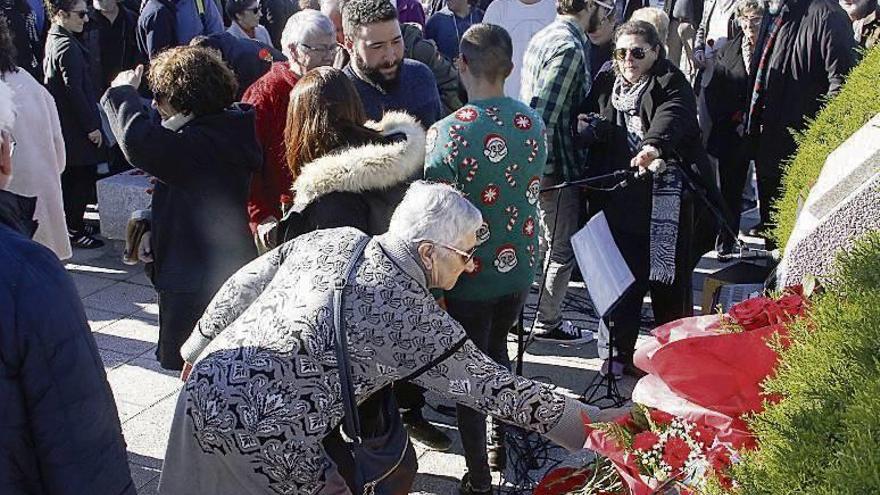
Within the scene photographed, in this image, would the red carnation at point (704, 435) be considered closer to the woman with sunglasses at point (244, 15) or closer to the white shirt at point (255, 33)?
the white shirt at point (255, 33)

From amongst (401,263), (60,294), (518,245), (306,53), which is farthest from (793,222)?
(306,53)

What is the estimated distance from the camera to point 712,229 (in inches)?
190

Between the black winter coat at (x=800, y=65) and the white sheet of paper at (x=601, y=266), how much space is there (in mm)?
2749

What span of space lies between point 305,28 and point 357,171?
1.45 meters

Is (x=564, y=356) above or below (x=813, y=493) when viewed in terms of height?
below

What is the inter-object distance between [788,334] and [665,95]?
9.23 feet

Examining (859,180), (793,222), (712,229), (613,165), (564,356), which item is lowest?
(564,356)

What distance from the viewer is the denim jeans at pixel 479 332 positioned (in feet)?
12.1

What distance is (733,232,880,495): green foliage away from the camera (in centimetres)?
138

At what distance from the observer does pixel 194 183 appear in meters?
3.83

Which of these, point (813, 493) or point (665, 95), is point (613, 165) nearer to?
point (665, 95)

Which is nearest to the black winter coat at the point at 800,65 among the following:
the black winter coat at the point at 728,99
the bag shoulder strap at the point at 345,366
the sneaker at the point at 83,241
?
the black winter coat at the point at 728,99

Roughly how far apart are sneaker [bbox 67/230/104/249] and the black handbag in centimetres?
483

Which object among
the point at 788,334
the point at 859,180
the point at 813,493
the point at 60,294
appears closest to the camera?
the point at 813,493
